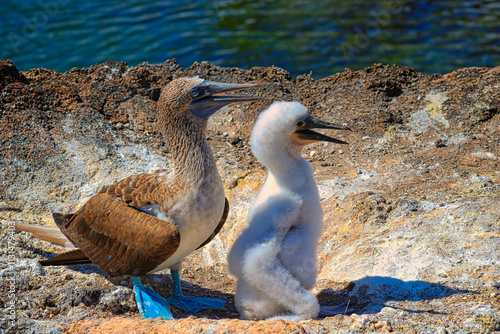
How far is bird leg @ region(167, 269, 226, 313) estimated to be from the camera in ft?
15.0

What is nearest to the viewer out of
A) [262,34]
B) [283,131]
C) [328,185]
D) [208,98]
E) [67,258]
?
[283,131]

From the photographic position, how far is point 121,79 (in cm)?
760

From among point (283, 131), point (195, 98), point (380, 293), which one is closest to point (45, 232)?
point (195, 98)

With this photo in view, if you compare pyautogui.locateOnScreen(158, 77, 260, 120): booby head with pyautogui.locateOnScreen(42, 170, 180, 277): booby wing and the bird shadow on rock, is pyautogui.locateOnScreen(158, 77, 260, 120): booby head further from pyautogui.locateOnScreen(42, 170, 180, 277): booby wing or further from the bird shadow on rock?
the bird shadow on rock

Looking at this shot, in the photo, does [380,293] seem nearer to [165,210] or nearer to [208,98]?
[165,210]

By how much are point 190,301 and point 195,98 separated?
1785 millimetres

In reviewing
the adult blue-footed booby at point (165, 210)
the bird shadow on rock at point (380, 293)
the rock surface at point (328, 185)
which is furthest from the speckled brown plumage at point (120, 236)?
the bird shadow on rock at point (380, 293)

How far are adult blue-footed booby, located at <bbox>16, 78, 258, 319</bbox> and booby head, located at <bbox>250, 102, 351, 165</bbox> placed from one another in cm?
24

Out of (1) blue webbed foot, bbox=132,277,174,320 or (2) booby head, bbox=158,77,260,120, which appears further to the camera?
(2) booby head, bbox=158,77,260,120

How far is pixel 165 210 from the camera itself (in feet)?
13.7

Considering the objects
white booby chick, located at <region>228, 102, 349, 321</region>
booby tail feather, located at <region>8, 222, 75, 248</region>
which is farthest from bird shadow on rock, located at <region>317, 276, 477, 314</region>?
booby tail feather, located at <region>8, 222, 75, 248</region>

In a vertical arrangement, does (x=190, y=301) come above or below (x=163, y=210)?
below

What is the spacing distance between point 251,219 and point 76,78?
15.3 ft

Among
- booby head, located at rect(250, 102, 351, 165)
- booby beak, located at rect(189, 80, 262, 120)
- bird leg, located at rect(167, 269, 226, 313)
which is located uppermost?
booby beak, located at rect(189, 80, 262, 120)
